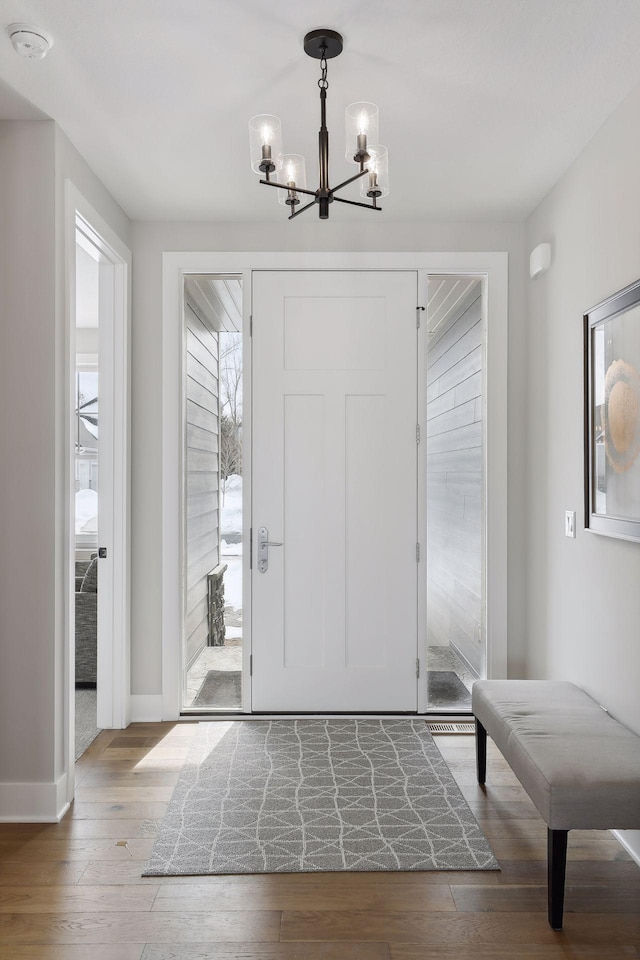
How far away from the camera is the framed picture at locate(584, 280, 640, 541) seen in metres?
2.31

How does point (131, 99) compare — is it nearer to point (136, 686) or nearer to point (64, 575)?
point (64, 575)

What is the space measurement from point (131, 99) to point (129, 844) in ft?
8.54

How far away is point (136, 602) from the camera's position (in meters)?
3.56

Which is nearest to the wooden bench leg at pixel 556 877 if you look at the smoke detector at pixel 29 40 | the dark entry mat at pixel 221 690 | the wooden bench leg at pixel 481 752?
the wooden bench leg at pixel 481 752

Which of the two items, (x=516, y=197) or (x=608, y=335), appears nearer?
(x=608, y=335)

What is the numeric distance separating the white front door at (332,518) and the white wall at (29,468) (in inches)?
47.3

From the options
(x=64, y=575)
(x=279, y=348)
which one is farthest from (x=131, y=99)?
(x=64, y=575)

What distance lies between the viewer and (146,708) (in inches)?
140

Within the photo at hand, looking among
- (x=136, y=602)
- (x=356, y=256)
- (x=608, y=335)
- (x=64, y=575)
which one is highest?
(x=356, y=256)

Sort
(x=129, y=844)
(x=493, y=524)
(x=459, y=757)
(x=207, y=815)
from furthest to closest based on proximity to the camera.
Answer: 1. (x=493, y=524)
2. (x=459, y=757)
3. (x=207, y=815)
4. (x=129, y=844)

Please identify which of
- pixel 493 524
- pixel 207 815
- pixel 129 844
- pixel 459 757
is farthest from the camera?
pixel 493 524

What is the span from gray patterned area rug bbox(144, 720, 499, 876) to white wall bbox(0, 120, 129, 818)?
22.4 inches

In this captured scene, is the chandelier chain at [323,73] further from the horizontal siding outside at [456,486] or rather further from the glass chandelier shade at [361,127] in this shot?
the horizontal siding outside at [456,486]

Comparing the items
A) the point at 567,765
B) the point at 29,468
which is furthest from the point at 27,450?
the point at 567,765
